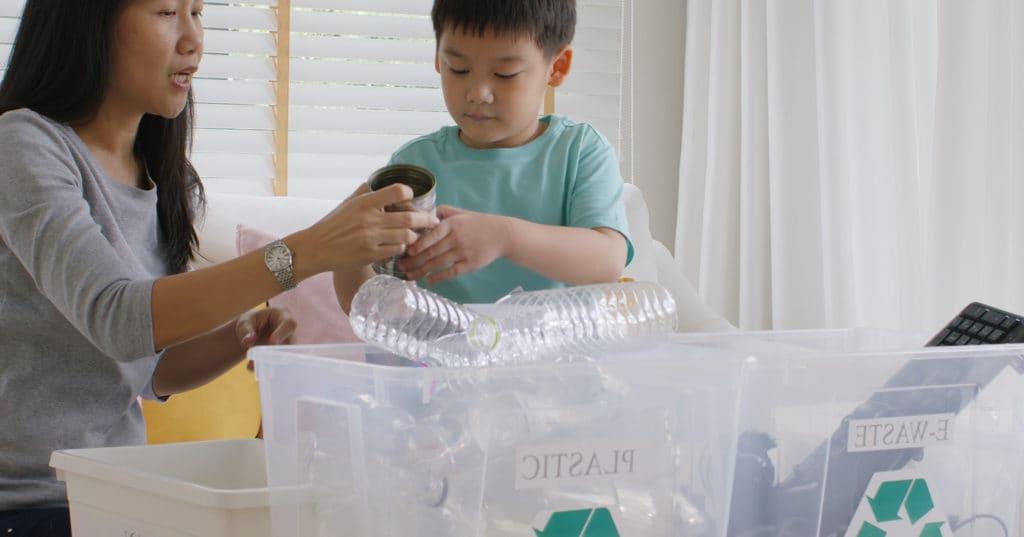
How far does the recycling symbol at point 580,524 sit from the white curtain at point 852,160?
4.31 feet

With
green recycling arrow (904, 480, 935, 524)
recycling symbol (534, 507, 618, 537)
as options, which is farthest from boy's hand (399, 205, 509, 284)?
green recycling arrow (904, 480, 935, 524)

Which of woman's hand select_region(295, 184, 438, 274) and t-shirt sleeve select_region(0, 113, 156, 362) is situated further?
t-shirt sleeve select_region(0, 113, 156, 362)

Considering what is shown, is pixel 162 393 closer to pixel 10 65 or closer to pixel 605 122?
pixel 10 65

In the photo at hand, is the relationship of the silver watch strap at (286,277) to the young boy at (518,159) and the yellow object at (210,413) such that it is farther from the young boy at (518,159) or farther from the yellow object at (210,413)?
the yellow object at (210,413)

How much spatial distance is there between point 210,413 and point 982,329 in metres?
1.49

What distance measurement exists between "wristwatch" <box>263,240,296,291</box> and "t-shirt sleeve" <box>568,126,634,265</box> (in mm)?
385

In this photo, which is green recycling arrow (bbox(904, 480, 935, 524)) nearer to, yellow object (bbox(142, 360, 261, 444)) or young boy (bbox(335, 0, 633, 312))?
young boy (bbox(335, 0, 633, 312))

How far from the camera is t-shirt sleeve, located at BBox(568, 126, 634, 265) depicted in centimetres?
124

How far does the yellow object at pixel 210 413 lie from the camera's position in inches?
77.5

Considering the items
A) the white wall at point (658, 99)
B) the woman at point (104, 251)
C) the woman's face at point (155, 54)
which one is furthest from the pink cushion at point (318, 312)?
the white wall at point (658, 99)

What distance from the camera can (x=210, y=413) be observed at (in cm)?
202

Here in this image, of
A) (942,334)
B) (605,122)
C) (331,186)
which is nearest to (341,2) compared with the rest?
(331,186)

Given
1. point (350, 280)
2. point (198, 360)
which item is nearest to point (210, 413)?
point (198, 360)

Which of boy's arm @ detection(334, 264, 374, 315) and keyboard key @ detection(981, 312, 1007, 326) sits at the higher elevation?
keyboard key @ detection(981, 312, 1007, 326)
